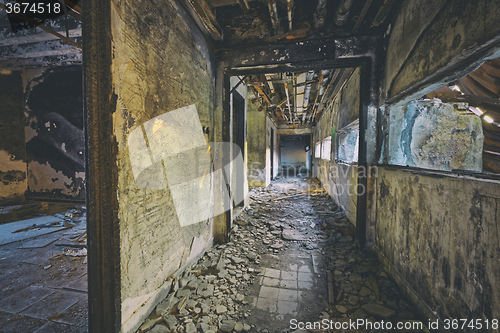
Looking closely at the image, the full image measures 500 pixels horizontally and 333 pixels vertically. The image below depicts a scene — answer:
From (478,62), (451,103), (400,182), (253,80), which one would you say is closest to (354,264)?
(400,182)

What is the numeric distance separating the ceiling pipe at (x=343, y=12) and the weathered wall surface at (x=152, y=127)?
1812 millimetres

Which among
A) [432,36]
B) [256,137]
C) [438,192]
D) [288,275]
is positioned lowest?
[288,275]

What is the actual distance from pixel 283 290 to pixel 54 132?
6974mm

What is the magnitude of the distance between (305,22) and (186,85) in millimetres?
1902

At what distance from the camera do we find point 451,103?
1887mm

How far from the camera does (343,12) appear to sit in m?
2.26

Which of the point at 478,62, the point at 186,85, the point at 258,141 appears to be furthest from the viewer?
the point at 258,141

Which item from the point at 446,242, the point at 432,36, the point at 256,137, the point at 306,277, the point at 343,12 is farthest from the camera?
the point at 256,137

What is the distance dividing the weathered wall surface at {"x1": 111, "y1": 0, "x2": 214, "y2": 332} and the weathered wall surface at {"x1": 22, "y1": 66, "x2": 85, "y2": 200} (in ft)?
15.8

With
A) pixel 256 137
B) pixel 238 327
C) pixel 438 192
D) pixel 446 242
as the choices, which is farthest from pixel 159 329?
pixel 256 137

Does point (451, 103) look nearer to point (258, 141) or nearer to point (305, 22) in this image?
point (305, 22)

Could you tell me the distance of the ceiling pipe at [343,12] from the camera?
2124 millimetres

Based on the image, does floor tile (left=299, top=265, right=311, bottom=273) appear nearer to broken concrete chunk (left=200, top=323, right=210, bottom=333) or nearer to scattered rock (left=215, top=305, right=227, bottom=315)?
scattered rock (left=215, top=305, right=227, bottom=315)

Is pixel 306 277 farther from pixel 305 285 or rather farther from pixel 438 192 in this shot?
pixel 438 192
